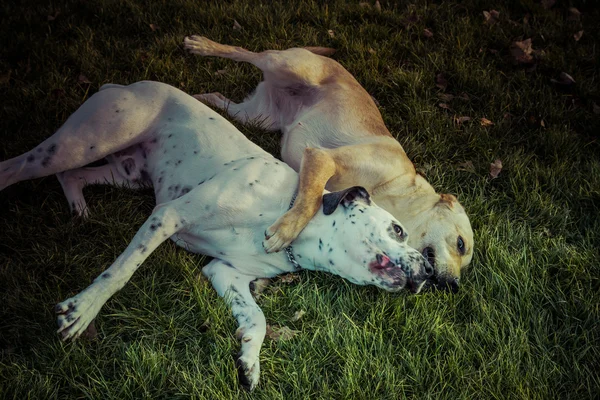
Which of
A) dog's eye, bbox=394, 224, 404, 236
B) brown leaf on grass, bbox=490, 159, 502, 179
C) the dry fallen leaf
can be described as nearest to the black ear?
dog's eye, bbox=394, 224, 404, 236

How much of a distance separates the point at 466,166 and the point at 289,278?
2.19 meters

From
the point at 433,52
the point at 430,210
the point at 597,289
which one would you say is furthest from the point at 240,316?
the point at 433,52

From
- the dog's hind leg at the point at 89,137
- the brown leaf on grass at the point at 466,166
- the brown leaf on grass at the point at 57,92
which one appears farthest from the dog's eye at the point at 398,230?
the brown leaf on grass at the point at 57,92

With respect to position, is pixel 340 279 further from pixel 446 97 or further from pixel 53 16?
pixel 53 16

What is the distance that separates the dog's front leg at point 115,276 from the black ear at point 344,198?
0.91 metres

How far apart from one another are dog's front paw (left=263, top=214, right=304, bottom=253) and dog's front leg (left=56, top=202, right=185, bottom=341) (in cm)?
54

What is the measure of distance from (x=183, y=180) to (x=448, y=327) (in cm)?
202

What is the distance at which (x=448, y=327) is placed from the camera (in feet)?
11.4

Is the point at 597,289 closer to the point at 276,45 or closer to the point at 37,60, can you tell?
the point at 276,45

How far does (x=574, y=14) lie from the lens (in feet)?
24.2

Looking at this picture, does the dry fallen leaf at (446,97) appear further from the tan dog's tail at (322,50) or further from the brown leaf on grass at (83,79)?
the brown leaf on grass at (83,79)

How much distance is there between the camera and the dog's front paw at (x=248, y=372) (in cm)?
302

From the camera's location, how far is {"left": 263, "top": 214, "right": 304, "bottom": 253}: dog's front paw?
3541mm

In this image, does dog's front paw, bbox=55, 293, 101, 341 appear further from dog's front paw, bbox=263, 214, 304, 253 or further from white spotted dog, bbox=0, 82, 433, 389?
dog's front paw, bbox=263, 214, 304, 253
